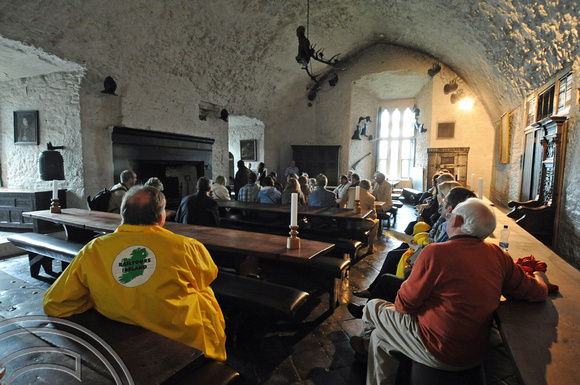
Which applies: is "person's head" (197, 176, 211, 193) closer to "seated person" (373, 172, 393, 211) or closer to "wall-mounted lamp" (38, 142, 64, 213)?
"wall-mounted lamp" (38, 142, 64, 213)

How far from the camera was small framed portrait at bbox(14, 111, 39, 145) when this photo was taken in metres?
5.57

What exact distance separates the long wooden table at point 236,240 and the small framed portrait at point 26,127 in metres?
2.61

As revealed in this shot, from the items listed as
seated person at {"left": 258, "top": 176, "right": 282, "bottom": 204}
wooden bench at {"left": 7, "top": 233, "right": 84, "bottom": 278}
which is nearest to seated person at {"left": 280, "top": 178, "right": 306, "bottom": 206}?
seated person at {"left": 258, "top": 176, "right": 282, "bottom": 204}

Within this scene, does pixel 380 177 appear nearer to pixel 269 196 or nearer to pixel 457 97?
pixel 269 196

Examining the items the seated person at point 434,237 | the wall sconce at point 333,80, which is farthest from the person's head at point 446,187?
A: the wall sconce at point 333,80

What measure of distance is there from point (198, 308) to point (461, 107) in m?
11.5

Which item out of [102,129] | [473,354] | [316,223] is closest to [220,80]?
[102,129]

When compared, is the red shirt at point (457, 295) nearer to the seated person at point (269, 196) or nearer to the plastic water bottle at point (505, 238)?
the plastic water bottle at point (505, 238)

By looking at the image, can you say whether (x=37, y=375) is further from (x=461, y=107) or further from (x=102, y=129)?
(x=461, y=107)

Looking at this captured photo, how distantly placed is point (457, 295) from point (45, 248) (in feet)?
12.9

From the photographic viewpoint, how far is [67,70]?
5.40 metres

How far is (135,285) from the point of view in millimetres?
1387

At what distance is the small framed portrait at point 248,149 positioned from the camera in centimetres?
1129

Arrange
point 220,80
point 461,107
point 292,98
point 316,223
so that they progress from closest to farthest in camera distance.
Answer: point 316,223
point 220,80
point 461,107
point 292,98
